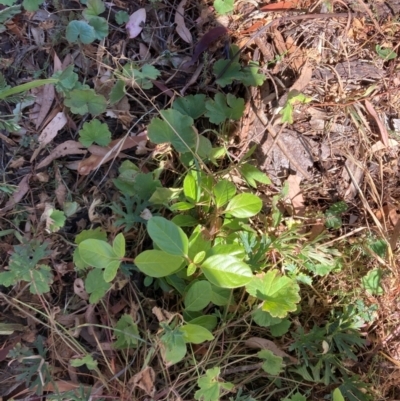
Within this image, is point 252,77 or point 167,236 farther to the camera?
point 252,77

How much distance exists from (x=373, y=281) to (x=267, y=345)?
1.55 ft

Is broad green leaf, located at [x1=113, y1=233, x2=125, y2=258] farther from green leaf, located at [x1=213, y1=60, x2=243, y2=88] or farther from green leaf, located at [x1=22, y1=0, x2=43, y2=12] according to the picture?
green leaf, located at [x1=22, y1=0, x2=43, y2=12]

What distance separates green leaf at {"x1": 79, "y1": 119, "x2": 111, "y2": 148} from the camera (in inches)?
61.9

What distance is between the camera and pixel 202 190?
1471 millimetres

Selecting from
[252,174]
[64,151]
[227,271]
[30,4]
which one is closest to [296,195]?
[252,174]

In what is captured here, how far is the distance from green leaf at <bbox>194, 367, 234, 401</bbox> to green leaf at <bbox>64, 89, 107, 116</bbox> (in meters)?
0.96

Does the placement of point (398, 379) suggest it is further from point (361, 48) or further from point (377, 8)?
point (377, 8)

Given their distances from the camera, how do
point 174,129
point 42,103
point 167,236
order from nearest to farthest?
1. point 167,236
2. point 174,129
3. point 42,103

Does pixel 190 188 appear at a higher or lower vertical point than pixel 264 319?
higher

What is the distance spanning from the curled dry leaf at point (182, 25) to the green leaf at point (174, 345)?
109 centimetres

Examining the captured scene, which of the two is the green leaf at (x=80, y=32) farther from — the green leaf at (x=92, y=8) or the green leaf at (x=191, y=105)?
the green leaf at (x=191, y=105)

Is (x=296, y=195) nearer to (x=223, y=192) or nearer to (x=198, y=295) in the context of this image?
(x=223, y=192)

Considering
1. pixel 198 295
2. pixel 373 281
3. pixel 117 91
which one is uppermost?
pixel 117 91

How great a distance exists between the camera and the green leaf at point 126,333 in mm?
1411
